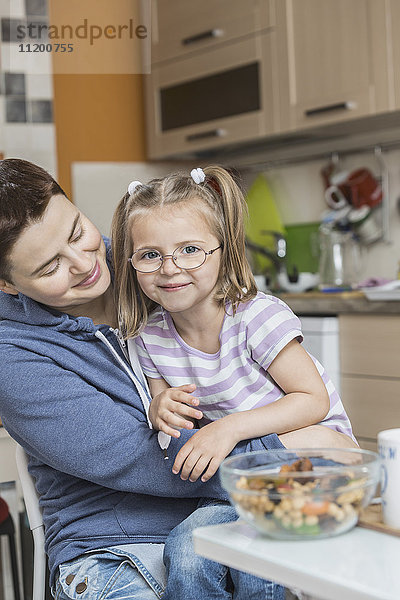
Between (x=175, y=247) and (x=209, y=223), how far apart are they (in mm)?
87

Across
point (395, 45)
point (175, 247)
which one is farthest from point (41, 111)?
point (175, 247)

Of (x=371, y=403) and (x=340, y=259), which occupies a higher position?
(x=340, y=259)

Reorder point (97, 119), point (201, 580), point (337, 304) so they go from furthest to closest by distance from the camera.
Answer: point (97, 119) < point (337, 304) < point (201, 580)

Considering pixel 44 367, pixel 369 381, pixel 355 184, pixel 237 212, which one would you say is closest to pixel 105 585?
pixel 44 367

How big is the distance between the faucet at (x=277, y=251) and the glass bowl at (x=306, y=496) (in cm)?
297

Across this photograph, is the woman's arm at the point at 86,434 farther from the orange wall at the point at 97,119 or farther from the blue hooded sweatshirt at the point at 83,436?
the orange wall at the point at 97,119

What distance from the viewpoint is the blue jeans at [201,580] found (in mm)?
1097

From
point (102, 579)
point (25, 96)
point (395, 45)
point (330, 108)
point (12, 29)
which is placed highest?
point (12, 29)

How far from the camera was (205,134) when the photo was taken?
3.81 metres

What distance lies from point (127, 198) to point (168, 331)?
25cm

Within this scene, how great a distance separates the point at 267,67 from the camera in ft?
11.5

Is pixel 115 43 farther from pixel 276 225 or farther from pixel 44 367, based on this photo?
pixel 44 367

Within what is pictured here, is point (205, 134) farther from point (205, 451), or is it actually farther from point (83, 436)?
point (205, 451)

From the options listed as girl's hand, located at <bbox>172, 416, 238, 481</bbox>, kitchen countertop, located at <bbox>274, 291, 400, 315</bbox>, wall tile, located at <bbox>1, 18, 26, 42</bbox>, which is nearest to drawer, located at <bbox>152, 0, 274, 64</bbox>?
wall tile, located at <bbox>1, 18, 26, 42</bbox>
